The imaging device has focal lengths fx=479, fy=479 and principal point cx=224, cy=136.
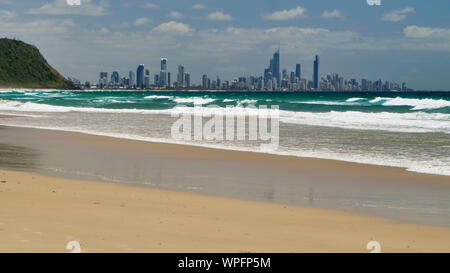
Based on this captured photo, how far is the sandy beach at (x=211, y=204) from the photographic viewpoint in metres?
5.37

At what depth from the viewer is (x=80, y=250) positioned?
189 inches

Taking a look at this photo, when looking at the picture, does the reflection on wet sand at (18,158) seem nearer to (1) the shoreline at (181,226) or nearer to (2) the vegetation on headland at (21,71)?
(1) the shoreline at (181,226)

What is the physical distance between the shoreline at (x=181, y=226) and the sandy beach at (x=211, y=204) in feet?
0.04

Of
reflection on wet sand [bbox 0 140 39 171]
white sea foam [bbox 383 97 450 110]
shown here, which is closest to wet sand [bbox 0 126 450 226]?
reflection on wet sand [bbox 0 140 39 171]

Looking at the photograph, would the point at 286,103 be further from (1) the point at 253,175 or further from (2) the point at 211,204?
(2) the point at 211,204

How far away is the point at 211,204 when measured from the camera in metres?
7.46

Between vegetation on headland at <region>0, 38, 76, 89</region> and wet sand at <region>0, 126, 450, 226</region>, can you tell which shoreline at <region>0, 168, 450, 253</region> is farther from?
vegetation on headland at <region>0, 38, 76, 89</region>

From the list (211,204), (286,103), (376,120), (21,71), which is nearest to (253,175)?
(211,204)

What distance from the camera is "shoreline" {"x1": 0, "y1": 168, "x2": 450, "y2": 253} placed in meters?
5.17

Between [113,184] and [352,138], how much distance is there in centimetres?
1152

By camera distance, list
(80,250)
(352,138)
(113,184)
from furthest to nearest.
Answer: (352,138) < (113,184) < (80,250)

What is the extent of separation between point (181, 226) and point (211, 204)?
4.86 feet
